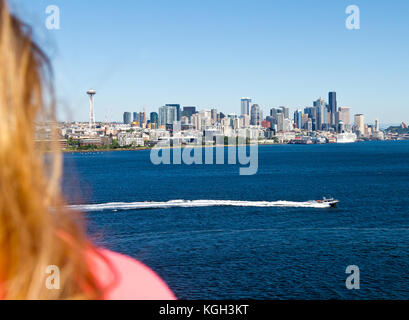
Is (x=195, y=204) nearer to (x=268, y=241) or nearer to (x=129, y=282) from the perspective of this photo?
(x=268, y=241)

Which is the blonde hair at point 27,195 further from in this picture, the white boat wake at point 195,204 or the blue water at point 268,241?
the white boat wake at point 195,204

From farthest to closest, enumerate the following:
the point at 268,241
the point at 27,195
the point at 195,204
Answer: the point at 195,204 → the point at 268,241 → the point at 27,195

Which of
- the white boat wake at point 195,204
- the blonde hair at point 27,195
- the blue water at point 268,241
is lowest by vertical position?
the blue water at point 268,241

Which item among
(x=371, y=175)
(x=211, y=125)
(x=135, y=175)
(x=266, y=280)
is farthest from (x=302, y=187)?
(x=211, y=125)

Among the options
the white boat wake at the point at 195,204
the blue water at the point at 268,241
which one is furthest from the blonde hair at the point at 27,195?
the white boat wake at the point at 195,204

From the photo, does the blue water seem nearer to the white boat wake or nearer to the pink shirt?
the white boat wake

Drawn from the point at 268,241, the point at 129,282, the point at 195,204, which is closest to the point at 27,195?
the point at 129,282
